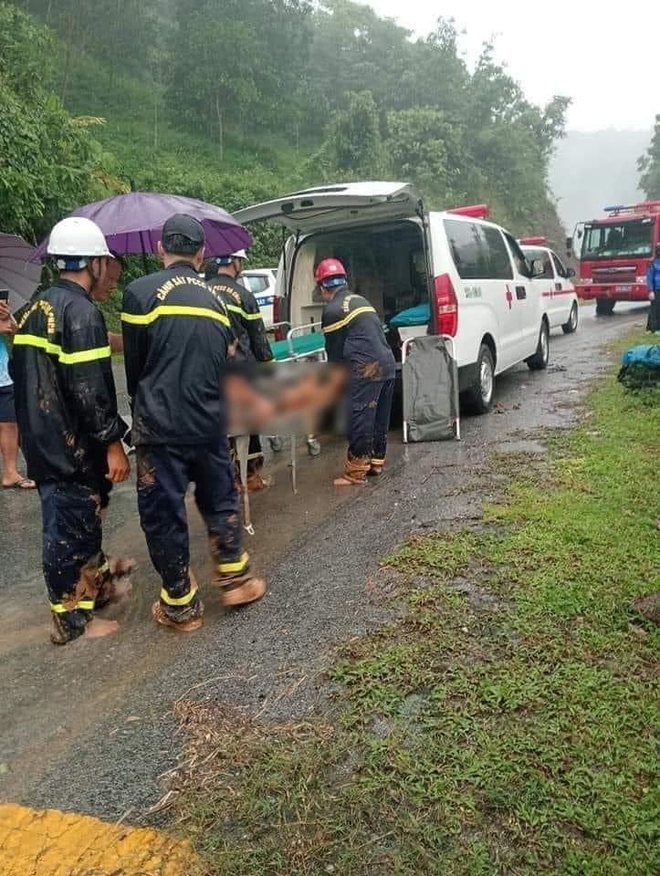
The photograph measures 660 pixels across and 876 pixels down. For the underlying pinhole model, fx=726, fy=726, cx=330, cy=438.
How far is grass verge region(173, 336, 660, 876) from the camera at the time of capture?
1.94 metres

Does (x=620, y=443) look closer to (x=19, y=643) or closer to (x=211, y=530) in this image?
(x=211, y=530)

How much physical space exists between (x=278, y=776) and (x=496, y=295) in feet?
19.2

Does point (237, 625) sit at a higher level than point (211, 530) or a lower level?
lower

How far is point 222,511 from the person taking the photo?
3416mm

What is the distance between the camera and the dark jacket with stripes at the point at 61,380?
3.07 meters

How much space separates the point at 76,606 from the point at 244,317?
2.25m

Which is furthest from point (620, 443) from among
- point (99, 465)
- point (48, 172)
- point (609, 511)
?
point (48, 172)

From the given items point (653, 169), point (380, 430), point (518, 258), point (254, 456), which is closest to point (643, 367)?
point (518, 258)

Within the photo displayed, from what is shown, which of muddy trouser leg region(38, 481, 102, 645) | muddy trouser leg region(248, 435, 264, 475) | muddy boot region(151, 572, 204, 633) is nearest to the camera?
muddy trouser leg region(38, 481, 102, 645)

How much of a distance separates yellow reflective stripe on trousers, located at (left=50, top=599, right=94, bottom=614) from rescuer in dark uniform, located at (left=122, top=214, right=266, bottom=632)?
1.00 feet

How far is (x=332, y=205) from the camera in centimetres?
559

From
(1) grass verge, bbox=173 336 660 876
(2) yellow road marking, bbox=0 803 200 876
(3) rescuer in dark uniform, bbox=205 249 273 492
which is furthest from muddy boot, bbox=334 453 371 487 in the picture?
(2) yellow road marking, bbox=0 803 200 876

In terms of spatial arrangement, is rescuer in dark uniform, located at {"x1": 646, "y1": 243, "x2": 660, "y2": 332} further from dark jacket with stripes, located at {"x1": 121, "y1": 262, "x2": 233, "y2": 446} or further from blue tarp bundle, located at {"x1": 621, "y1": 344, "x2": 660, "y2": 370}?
dark jacket with stripes, located at {"x1": 121, "y1": 262, "x2": 233, "y2": 446}

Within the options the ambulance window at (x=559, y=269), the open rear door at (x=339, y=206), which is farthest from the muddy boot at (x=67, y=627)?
the ambulance window at (x=559, y=269)
